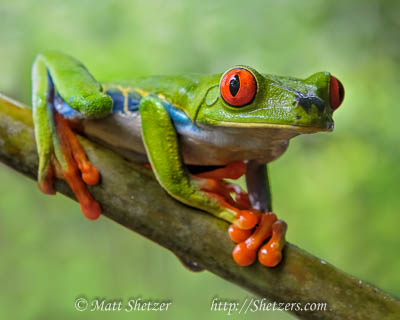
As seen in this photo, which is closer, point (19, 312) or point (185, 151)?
point (185, 151)

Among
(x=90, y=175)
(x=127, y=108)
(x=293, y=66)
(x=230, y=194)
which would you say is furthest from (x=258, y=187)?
(x=293, y=66)

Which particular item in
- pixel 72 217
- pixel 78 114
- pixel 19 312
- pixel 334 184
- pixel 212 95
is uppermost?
pixel 212 95

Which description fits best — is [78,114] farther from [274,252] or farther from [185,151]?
[274,252]

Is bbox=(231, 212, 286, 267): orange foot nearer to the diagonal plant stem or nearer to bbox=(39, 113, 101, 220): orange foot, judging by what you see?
the diagonal plant stem

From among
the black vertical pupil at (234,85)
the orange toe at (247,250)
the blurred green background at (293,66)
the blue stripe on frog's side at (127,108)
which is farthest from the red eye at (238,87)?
the blurred green background at (293,66)

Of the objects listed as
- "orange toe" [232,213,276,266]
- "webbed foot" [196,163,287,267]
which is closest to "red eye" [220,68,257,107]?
"webbed foot" [196,163,287,267]

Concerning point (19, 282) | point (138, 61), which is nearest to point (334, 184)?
point (138, 61)

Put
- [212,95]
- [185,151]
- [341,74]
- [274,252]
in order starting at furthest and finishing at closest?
[341,74] → [185,151] → [212,95] → [274,252]

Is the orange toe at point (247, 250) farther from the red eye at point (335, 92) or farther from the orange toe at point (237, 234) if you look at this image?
the red eye at point (335, 92)

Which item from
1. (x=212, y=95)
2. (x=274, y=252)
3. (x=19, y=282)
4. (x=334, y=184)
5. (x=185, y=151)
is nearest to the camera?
(x=274, y=252)
